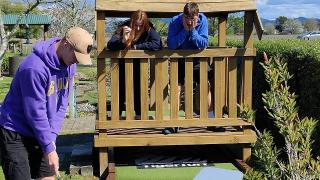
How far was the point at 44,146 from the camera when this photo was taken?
13.1 feet

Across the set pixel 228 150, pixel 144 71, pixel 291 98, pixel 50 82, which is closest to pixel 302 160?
pixel 291 98

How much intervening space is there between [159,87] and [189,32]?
2.32 feet

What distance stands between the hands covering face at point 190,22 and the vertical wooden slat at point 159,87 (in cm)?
48

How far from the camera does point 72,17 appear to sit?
24.6 meters

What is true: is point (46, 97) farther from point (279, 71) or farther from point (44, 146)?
point (279, 71)

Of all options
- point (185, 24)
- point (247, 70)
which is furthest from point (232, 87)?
point (185, 24)

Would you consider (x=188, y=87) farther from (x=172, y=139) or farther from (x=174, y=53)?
(x=172, y=139)

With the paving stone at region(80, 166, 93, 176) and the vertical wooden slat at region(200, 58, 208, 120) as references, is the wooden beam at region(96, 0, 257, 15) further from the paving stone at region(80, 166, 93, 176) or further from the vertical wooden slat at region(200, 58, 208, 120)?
the paving stone at region(80, 166, 93, 176)

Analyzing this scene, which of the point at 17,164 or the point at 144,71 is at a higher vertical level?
the point at 144,71

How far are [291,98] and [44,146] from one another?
1.94 m

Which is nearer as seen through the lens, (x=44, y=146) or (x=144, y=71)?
(x=44, y=146)

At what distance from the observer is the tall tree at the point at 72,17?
24.8m

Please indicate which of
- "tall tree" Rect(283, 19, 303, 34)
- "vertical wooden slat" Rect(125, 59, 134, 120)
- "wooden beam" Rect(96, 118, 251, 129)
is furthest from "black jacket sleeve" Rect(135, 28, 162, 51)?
"tall tree" Rect(283, 19, 303, 34)

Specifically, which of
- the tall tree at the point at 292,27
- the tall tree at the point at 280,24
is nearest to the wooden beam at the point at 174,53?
the tall tree at the point at 292,27
